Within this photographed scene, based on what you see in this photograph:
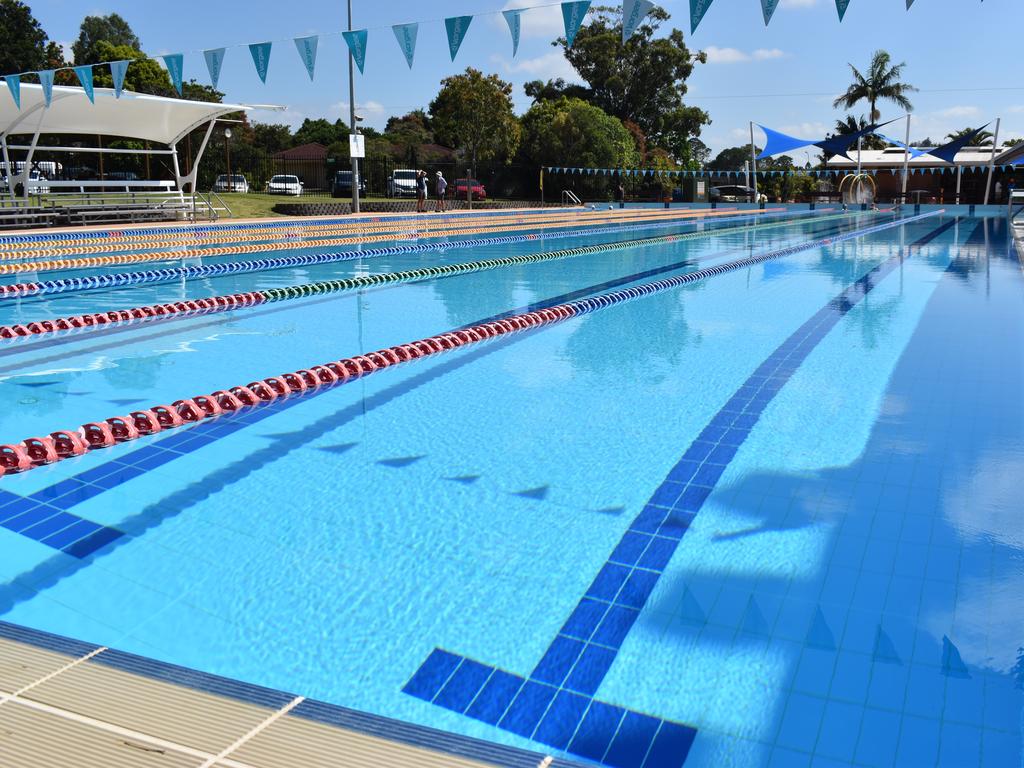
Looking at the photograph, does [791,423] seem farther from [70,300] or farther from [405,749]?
[70,300]

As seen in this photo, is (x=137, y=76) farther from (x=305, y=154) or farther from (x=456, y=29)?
(x=456, y=29)

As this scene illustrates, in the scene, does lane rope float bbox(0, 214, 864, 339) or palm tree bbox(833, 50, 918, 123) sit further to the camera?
palm tree bbox(833, 50, 918, 123)

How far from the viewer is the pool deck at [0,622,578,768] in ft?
4.60

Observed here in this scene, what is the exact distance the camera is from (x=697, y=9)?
7289 millimetres

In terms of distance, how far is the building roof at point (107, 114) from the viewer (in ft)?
47.7

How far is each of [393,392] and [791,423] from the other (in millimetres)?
2345

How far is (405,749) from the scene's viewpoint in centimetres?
147

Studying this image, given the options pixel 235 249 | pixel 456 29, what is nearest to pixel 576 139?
pixel 235 249

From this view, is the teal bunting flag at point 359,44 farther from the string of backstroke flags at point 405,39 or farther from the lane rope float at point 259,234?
the lane rope float at point 259,234

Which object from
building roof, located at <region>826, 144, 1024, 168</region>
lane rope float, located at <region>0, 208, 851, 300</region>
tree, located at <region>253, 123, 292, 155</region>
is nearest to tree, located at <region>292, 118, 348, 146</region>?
tree, located at <region>253, 123, 292, 155</region>

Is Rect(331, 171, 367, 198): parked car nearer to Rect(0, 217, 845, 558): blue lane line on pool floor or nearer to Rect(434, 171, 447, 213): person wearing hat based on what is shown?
Rect(434, 171, 447, 213): person wearing hat

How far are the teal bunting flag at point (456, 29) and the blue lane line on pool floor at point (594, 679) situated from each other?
6.94 m

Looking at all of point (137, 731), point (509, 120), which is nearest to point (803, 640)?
point (137, 731)

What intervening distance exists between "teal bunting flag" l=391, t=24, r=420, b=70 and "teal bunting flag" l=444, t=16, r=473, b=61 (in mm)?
759
